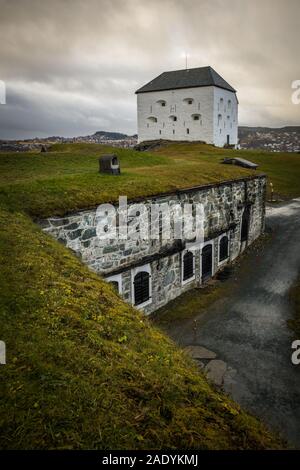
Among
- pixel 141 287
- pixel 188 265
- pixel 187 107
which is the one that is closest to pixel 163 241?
pixel 141 287

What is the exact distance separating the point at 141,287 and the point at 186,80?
181ft

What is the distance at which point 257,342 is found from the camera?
38.9 feet

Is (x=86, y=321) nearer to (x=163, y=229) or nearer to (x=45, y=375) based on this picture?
(x=45, y=375)

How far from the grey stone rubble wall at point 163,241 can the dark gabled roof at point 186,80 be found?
41487mm

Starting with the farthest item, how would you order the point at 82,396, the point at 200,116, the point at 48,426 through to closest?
the point at 200,116
the point at 82,396
the point at 48,426

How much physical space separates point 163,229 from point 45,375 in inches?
412

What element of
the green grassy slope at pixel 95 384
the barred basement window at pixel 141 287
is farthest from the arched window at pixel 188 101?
the green grassy slope at pixel 95 384

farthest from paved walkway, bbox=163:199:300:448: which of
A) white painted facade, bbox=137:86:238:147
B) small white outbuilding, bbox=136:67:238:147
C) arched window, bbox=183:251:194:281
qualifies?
small white outbuilding, bbox=136:67:238:147

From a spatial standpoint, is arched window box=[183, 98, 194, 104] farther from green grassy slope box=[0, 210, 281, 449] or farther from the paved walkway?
green grassy slope box=[0, 210, 281, 449]

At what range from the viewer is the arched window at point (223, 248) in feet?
60.5

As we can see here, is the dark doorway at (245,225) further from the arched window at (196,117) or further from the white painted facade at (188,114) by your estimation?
the arched window at (196,117)

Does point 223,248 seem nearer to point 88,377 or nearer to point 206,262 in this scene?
point 206,262
